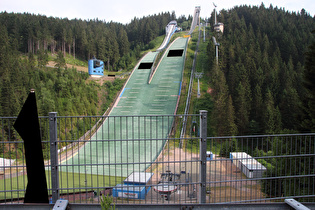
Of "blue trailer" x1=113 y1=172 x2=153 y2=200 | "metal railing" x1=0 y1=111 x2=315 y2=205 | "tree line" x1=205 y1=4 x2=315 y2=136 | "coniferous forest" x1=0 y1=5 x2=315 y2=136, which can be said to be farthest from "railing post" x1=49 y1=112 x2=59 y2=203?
"tree line" x1=205 y1=4 x2=315 y2=136

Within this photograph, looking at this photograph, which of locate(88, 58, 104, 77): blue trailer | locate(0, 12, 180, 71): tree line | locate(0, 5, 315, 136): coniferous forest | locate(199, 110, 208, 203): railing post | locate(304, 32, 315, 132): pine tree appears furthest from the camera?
locate(0, 12, 180, 71): tree line

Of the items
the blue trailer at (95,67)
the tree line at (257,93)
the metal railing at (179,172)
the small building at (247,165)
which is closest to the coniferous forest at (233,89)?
the tree line at (257,93)

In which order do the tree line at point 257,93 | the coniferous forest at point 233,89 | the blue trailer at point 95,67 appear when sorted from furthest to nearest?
the blue trailer at point 95,67
the coniferous forest at point 233,89
the tree line at point 257,93

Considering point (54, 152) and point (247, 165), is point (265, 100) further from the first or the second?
point (54, 152)

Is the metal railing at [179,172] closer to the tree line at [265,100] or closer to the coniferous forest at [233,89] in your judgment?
the tree line at [265,100]

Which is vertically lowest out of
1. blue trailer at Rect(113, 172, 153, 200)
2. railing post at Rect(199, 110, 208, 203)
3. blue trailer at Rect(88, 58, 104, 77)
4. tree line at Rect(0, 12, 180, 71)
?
blue trailer at Rect(113, 172, 153, 200)

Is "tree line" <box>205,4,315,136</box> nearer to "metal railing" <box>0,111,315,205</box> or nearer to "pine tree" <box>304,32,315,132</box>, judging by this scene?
"pine tree" <box>304,32,315,132</box>

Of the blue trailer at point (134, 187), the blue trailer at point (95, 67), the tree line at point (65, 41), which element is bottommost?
the blue trailer at point (134, 187)

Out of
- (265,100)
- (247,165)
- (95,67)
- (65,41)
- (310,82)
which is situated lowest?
(247,165)

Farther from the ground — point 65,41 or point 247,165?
point 65,41

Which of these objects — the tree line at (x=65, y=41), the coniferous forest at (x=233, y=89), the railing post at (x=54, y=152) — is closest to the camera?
the railing post at (x=54, y=152)

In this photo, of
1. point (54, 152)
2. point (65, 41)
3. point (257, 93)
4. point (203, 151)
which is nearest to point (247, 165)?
point (203, 151)

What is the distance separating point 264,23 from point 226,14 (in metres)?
14.7

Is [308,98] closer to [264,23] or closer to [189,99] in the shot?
[189,99]
